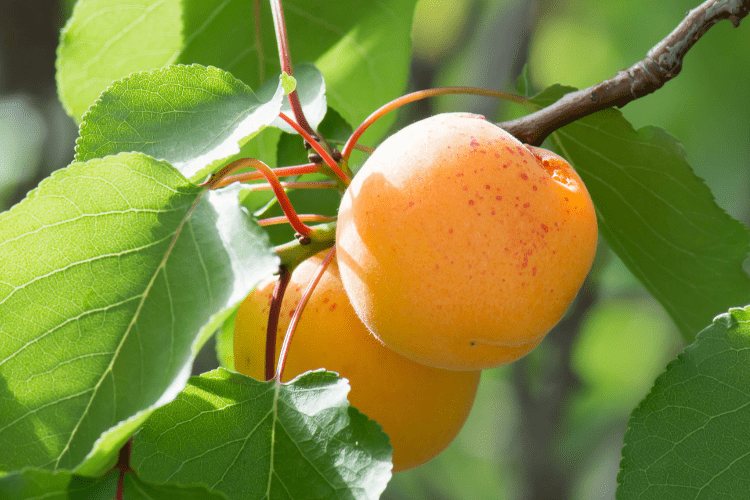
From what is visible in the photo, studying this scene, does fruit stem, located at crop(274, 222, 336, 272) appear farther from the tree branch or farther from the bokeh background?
the bokeh background

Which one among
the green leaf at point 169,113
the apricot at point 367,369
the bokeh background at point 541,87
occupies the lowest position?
the bokeh background at point 541,87

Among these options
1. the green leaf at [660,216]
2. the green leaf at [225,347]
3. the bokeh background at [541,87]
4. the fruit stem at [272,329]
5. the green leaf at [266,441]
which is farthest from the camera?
the bokeh background at [541,87]

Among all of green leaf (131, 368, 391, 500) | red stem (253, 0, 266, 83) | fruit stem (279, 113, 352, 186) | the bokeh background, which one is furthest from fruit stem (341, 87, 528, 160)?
the bokeh background

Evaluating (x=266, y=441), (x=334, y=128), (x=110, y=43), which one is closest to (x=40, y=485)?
(x=266, y=441)

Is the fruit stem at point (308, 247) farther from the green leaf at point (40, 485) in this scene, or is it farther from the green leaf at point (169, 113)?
the green leaf at point (40, 485)

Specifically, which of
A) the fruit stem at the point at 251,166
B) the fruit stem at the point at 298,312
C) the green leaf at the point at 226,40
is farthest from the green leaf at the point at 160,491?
the green leaf at the point at 226,40

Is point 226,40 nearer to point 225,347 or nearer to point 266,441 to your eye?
point 225,347
